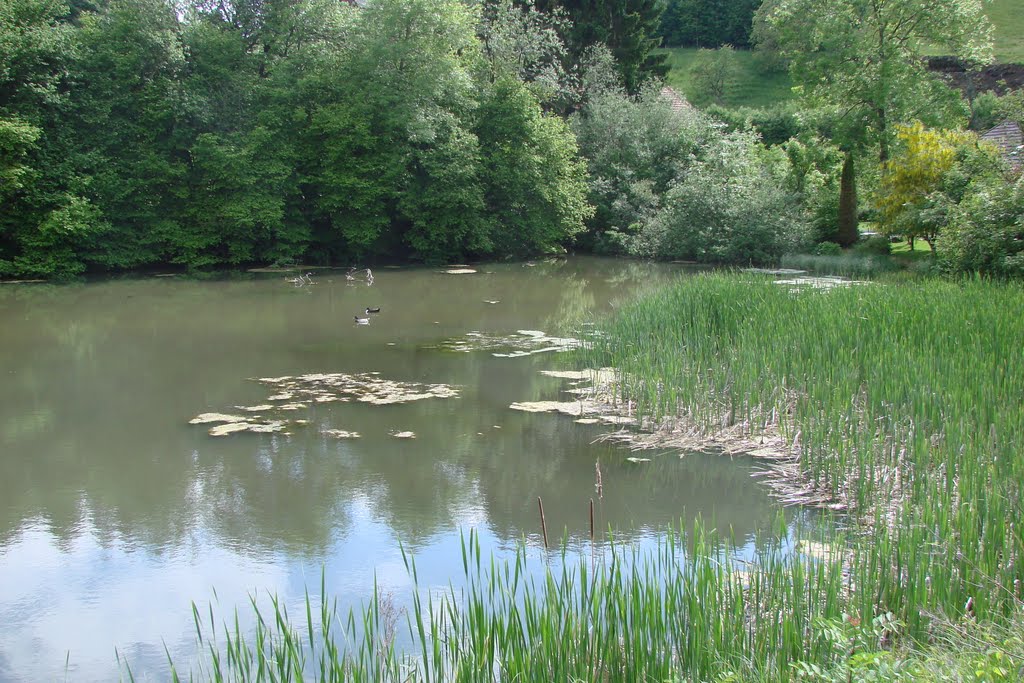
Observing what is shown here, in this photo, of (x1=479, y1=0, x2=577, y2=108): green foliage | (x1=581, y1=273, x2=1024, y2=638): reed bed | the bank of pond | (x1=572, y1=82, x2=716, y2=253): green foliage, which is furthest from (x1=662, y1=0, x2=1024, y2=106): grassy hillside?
the bank of pond

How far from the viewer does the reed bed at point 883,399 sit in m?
4.02

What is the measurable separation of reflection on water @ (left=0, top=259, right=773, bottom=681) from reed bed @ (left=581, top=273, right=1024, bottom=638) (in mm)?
782

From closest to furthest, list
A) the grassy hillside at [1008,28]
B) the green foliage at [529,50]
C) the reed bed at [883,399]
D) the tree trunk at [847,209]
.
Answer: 1. the reed bed at [883,399]
2. the tree trunk at [847,209]
3. the green foliage at [529,50]
4. the grassy hillside at [1008,28]

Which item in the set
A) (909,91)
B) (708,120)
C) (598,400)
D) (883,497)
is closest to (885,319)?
(598,400)

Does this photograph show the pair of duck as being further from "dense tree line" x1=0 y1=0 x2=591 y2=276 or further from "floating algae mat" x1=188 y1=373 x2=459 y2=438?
"dense tree line" x1=0 y1=0 x2=591 y2=276

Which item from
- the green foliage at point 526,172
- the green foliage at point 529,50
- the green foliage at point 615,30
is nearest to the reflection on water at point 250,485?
the green foliage at point 526,172

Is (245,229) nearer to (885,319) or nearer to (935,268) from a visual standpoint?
(935,268)

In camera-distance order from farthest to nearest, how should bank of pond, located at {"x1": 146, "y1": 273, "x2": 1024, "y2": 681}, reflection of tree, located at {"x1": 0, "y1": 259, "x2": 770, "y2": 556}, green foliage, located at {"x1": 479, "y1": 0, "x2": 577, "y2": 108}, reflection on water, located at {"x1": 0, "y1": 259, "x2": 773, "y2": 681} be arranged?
green foliage, located at {"x1": 479, "y1": 0, "x2": 577, "y2": 108}, reflection of tree, located at {"x1": 0, "y1": 259, "x2": 770, "y2": 556}, reflection on water, located at {"x1": 0, "y1": 259, "x2": 773, "y2": 681}, bank of pond, located at {"x1": 146, "y1": 273, "x2": 1024, "y2": 681}

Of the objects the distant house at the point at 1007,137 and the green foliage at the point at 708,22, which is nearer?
the distant house at the point at 1007,137

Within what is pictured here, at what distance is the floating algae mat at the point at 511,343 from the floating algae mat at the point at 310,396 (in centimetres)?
217

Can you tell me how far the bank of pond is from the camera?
11.3 feet

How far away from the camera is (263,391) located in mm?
10391

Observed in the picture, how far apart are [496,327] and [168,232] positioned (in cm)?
1199

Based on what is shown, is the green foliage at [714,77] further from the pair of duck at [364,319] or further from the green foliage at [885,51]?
the pair of duck at [364,319]
